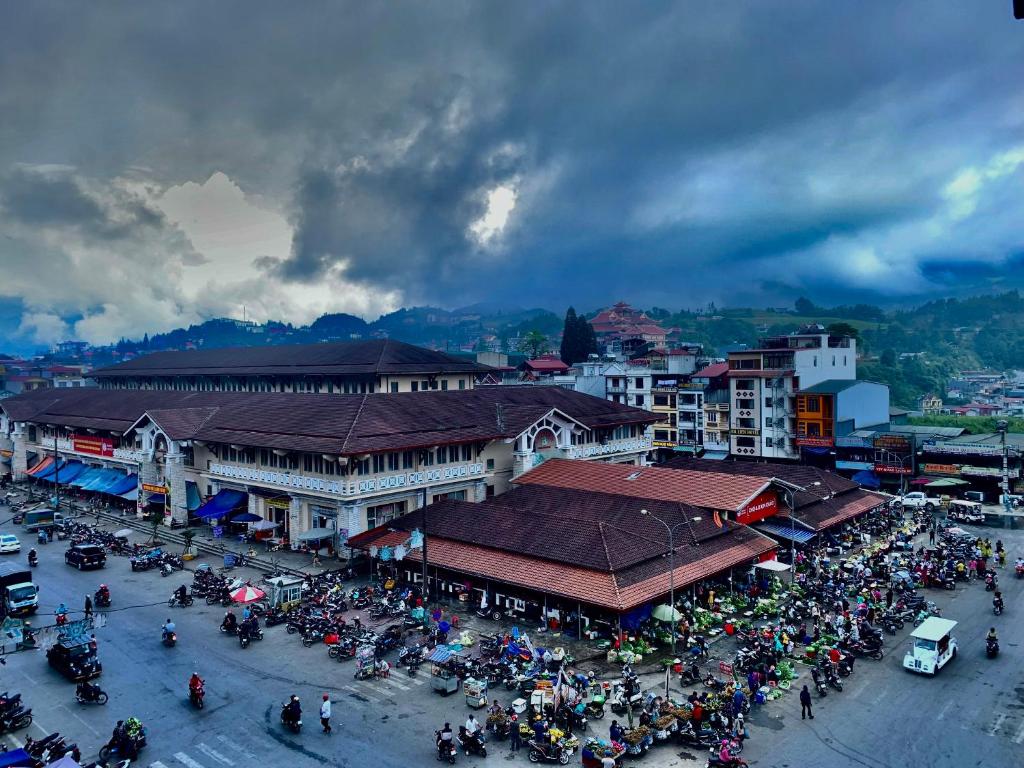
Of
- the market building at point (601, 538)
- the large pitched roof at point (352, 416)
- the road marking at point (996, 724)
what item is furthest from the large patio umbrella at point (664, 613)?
the large pitched roof at point (352, 416)

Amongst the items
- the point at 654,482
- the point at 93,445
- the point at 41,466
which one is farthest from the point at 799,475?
the point at 41,466

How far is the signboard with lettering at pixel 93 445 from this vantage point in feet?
218

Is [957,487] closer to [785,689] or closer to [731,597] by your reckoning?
[731,597]

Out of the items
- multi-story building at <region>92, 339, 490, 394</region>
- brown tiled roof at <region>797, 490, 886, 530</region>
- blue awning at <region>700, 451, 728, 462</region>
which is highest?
multi-story building at <region>92, 339, 490, 394</region>

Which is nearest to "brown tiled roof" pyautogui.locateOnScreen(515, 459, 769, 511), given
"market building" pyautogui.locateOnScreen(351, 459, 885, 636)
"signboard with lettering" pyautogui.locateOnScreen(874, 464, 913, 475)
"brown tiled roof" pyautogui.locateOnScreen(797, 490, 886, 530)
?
"market building" pyautogui.locateOnScreen(351, 459, 885, 636)

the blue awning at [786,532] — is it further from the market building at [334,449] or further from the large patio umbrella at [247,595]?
the large patio umbrella at [247,595]

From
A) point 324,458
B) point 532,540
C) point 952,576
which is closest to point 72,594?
point 324,458

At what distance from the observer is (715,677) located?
28.6 metres

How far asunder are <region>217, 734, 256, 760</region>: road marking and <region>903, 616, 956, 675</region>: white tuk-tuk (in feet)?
82.5

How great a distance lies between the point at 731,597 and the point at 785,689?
367 inches

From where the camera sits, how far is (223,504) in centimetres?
→ 5225

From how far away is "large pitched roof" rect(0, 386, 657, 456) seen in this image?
154ft

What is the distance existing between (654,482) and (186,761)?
3171cm

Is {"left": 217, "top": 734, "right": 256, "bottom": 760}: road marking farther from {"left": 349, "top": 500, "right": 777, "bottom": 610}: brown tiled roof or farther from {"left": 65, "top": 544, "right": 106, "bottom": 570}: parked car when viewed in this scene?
{"left": 65, "top": 544, "right": 106, "bottom": 570}: parked car
